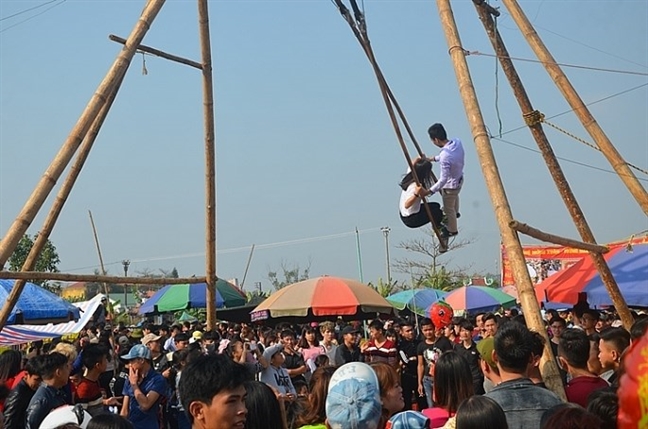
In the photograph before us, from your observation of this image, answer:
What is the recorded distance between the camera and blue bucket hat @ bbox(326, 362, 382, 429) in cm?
336

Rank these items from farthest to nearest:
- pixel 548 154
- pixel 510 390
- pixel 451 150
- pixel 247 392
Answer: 1. pixel 451 150
2. pixel 548 154
3. pixel 510 390
4. pixel 247 392

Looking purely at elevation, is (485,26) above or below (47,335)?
above

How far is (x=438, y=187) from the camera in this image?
8930 mm

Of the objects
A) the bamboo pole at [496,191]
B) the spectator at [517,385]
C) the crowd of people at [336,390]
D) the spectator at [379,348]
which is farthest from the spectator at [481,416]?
the spectator at [379,348]

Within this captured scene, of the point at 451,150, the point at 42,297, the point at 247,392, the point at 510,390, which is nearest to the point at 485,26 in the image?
the point at 451,150

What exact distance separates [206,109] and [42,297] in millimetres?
4642

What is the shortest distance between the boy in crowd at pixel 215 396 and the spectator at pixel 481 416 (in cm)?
100

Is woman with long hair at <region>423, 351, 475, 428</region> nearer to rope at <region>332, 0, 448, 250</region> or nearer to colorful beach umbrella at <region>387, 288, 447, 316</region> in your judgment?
rope at <region>332, 0, 448, 250</region>

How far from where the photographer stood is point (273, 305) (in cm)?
1295

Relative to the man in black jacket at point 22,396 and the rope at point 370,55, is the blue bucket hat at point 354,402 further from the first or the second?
the rope at point 370,55

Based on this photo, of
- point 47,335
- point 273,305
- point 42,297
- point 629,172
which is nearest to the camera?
point 629,172

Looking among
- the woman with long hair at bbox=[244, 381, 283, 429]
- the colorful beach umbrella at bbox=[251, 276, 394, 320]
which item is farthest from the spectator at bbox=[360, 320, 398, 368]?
the woman with long hair at bbox=[244, 381, 283, 429]

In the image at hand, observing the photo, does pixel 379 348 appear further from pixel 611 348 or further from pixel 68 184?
pixel 611 348

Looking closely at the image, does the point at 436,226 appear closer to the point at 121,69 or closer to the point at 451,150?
the point at 451,150
